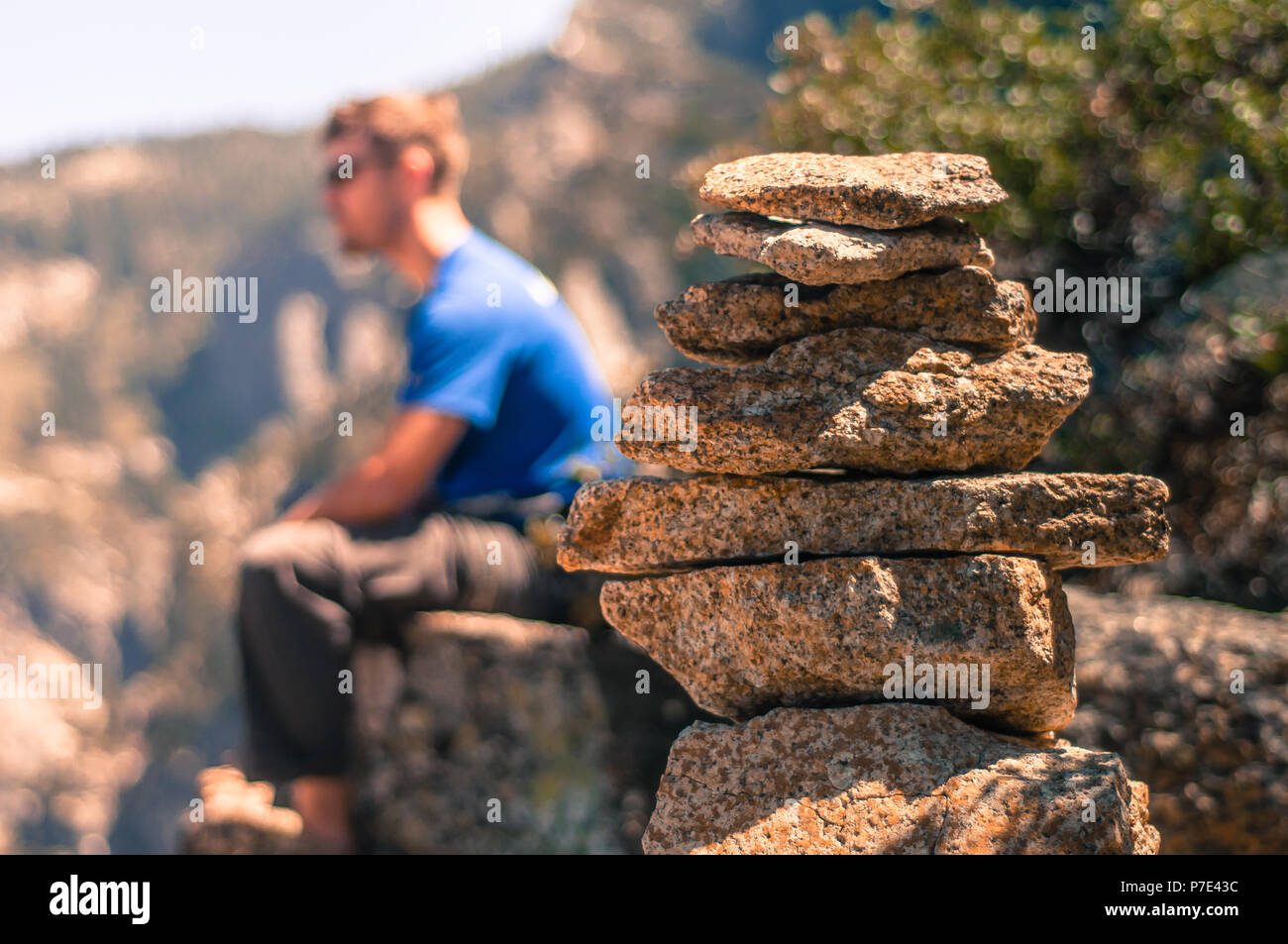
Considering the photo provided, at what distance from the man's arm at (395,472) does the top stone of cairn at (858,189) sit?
74.1 inches

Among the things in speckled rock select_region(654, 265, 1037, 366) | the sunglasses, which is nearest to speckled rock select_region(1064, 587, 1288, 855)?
speckled rock select_region(654, 265, 1037, 366)

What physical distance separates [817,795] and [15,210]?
152 meters

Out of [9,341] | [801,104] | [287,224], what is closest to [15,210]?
[9,341]

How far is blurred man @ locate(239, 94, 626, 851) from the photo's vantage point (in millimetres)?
5223

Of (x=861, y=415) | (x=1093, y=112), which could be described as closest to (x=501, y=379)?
(x=861, y=415)

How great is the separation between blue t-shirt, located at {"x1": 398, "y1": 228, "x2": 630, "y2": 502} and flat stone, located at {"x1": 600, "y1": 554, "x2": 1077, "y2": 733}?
1696mm

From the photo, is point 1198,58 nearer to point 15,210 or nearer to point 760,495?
point 760,495

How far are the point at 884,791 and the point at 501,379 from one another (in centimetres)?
264

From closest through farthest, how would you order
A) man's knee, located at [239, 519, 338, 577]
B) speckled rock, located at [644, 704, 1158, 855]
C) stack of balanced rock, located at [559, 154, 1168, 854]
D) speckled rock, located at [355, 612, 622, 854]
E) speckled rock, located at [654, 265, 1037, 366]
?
speckled rock, located at [644, 704, 1158, 855] → stack of balanced rock, located at [559, 154, 1168, 854] → speckled rock, located at [654, 265, 1037, 366] → man's knee, located at [239, 519, 338, 577] → speckled rock, located at [355, 612, 622, 854]

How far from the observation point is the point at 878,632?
3.70 m

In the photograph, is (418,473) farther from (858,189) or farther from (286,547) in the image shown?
(858,189)

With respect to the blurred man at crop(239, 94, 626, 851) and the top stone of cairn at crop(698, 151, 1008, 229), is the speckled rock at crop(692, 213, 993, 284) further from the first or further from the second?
the blurred man at crop(239, 94, 626, 851)

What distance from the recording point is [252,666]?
17.3ft

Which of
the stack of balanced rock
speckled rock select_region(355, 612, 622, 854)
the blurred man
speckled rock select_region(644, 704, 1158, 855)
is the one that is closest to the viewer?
speckled rock select_region(644, 704, 1158, 855)
